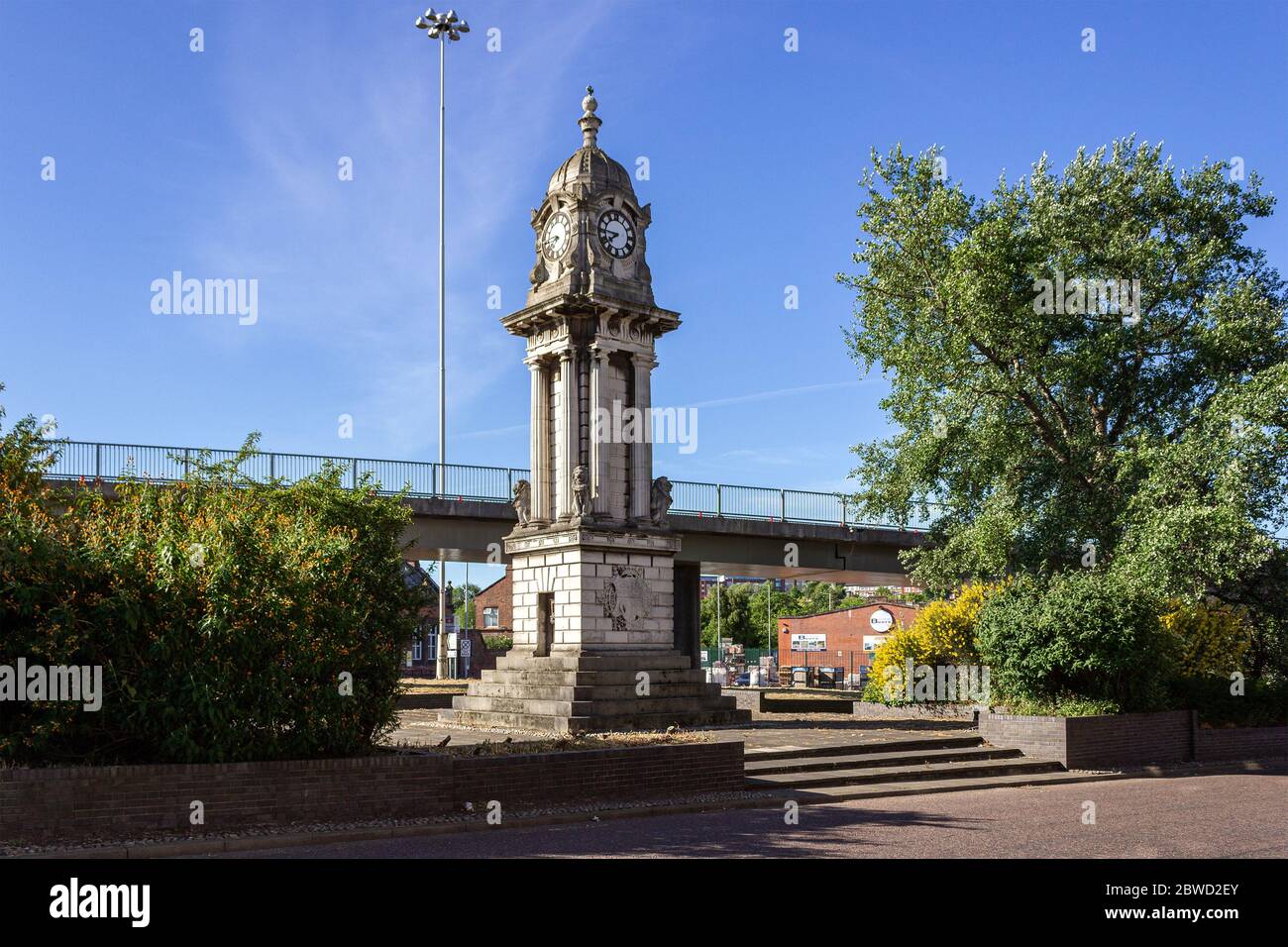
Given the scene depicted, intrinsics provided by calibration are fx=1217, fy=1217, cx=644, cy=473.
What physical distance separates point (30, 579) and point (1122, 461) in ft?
74.8

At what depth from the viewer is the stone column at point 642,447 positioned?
26.9 m

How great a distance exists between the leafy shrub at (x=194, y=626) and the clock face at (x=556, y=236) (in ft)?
44.0

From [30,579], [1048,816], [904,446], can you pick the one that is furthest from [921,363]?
[30,579]

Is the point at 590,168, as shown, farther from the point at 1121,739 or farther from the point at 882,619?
the point at 882,619

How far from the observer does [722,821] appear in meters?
14.7

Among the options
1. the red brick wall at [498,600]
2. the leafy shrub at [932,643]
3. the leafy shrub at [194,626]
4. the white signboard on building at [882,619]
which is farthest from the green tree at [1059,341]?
the red brick wall at [498,600]

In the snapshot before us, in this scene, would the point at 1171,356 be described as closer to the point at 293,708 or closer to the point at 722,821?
the point at 722,821

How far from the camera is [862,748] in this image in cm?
2062

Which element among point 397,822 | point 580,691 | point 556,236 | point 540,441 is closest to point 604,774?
point 397,822

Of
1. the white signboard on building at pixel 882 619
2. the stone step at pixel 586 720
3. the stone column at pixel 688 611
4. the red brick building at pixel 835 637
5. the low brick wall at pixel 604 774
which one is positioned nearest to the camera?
the low brick wall at pixel 604 774

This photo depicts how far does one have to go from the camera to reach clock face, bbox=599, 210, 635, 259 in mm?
27062

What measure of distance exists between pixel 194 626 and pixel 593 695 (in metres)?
11.8

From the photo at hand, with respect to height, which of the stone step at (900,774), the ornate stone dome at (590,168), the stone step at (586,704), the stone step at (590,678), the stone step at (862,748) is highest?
the ornate stone dome at (590,168)

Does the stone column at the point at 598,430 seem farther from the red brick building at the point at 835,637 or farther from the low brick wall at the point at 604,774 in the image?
the red brick building at the point at 835,637
